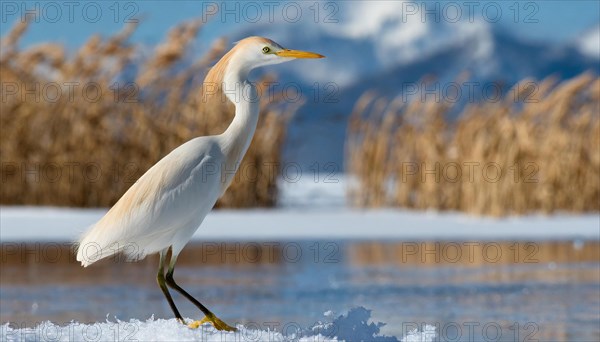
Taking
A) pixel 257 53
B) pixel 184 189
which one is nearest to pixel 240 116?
pixel 257 53

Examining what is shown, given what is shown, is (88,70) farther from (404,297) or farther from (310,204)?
(404,297)

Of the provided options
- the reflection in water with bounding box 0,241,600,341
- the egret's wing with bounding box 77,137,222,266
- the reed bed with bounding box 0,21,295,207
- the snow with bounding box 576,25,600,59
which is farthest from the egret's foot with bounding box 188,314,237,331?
the snow with bounding box 576,25,600,59

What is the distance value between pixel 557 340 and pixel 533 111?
27.9 ft

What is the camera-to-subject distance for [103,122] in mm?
13164

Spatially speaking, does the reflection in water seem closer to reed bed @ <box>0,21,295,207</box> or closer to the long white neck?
the long white neck

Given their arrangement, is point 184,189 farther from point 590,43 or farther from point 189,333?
point 590,43

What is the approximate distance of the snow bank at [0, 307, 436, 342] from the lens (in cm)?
439

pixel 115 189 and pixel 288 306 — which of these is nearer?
pixel 288 306

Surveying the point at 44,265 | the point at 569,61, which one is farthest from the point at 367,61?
the point at 44,265

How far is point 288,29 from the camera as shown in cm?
9212

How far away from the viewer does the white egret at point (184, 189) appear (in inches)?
189

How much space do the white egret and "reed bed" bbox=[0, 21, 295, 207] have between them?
788cm

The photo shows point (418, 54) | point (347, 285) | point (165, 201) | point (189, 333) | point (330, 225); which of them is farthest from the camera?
point (418, 54)

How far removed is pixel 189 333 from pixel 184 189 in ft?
2.25
